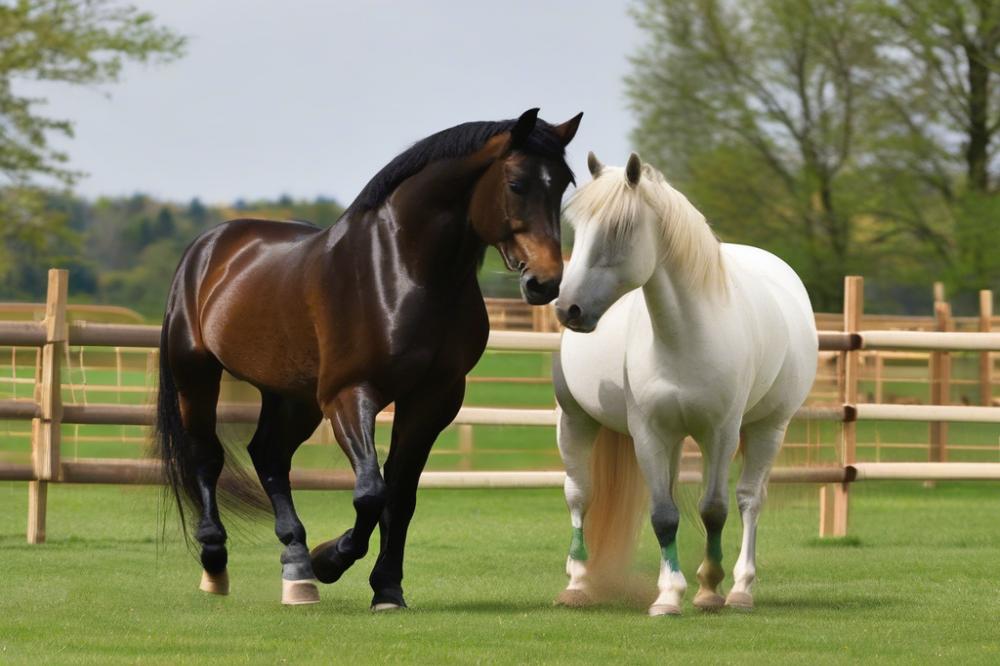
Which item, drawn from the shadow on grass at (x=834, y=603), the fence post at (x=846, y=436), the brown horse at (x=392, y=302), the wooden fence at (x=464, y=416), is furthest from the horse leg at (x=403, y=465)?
the fence post at (x=846, y=436)

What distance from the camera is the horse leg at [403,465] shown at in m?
5.70

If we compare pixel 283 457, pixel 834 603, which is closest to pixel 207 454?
pixel 283 457

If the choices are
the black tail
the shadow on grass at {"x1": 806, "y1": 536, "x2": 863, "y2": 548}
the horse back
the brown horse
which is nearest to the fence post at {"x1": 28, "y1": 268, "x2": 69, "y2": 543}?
the black tail

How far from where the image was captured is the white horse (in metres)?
5.43

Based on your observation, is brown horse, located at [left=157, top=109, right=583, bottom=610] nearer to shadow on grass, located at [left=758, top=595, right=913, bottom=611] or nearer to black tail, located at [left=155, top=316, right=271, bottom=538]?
black tail, located at [left=155, top=316, right=271, bottom=538]

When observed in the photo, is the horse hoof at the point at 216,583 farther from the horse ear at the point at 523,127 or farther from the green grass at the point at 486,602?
the horse ear at the point at 523,127

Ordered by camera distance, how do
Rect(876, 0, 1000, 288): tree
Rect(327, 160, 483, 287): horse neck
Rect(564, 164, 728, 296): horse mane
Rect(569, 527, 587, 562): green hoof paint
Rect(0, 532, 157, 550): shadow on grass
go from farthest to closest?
1. Rect(876, 0, 1000, 288): tree
2. Rect(0, 532, 157, 550): shadow on grass
3. Rect(569, 527, 587, 562): green hoof paint
4. Rect(327, 160, 483, 287): horse neck
5. Rect(564, 164, 728, 296): horse mane

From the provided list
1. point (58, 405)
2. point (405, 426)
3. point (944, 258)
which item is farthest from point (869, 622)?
point (944, 258)

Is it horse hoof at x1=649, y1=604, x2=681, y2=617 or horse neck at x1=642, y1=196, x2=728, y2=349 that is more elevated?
horse neck at x1=642, y1=196, x2=728, y2=349

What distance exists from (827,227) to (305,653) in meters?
24.3

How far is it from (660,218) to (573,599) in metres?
1.61

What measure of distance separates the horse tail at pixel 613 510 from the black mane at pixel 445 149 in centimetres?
151

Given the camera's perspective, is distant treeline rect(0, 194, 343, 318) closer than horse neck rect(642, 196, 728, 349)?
No

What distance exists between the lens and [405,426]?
5750 millimetres
